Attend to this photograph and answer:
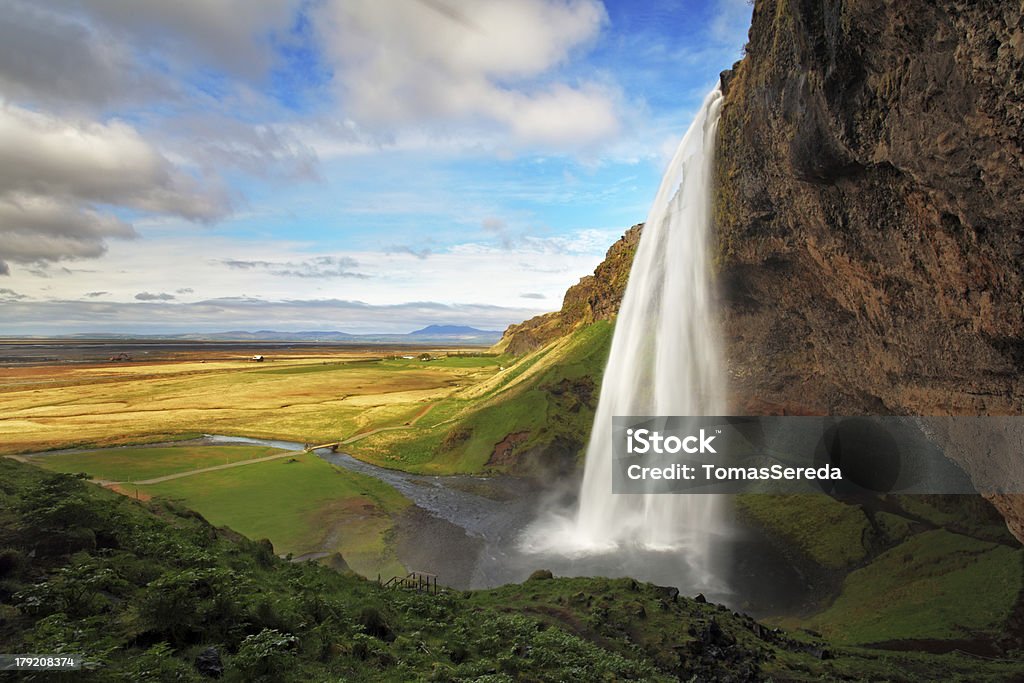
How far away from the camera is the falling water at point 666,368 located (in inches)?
1154

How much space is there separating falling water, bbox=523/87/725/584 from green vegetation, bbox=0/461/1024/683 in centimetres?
1076

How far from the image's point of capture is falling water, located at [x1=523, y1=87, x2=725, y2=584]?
29312mm

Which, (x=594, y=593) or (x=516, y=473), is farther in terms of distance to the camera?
(x=516, y=473)

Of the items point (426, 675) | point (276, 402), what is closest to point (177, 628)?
point (426, 675)

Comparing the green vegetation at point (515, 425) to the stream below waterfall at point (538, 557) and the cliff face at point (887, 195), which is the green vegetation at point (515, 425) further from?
the cliff face at point (887, 195)

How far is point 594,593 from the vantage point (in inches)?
717

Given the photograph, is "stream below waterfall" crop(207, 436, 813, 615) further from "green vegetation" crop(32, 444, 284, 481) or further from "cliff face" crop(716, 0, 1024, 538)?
"green vegetation" crop(32, 444, 284, 481)

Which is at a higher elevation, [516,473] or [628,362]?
[628,362]

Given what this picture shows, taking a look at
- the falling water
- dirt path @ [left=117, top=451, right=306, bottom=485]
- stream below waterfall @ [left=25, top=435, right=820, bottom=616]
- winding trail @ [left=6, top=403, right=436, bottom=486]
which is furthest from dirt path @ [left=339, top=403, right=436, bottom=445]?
the falling water

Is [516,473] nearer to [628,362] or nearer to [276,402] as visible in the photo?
[628,362]

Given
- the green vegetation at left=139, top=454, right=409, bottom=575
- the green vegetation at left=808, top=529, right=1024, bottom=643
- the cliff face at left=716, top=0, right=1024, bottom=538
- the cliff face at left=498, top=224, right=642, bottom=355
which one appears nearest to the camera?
the cliff face at left=716, top=0, right=1024, bottom=538

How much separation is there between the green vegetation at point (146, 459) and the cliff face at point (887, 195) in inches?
1899

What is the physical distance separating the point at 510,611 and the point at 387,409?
57.9 m

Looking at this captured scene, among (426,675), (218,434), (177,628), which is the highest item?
(177,628)
